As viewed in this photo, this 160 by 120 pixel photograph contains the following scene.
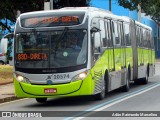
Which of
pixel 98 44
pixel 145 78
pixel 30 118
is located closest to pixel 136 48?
pixel 145 78

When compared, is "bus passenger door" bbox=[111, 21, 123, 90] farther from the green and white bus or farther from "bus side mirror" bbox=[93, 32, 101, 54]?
"bus side mirror" bbox=[93, 32, 101, 54]

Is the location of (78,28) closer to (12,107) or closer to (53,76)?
(53,76)

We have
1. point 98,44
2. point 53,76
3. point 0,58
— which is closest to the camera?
point 53,76

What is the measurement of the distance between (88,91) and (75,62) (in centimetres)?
95

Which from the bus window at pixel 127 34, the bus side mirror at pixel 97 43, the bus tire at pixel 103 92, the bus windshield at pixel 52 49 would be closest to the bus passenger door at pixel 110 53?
the bus tire at pixel 103 92

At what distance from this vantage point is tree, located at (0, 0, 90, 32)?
98.1ft

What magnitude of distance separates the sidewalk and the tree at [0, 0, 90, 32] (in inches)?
260

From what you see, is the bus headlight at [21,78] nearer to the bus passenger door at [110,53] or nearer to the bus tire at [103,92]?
the bus tire at [103,92]

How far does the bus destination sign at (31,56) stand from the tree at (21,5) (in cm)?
1372

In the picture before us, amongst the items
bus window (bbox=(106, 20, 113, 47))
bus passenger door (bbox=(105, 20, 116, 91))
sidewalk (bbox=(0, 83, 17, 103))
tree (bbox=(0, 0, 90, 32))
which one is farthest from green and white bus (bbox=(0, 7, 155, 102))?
tree (bbox=(0, 0, 90, 32))

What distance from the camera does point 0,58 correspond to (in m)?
52.7

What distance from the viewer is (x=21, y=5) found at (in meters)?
32.0

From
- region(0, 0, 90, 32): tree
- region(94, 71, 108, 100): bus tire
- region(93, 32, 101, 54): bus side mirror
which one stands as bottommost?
region(94, 71, 108, 100): bus tire

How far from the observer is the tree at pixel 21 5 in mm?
29906
